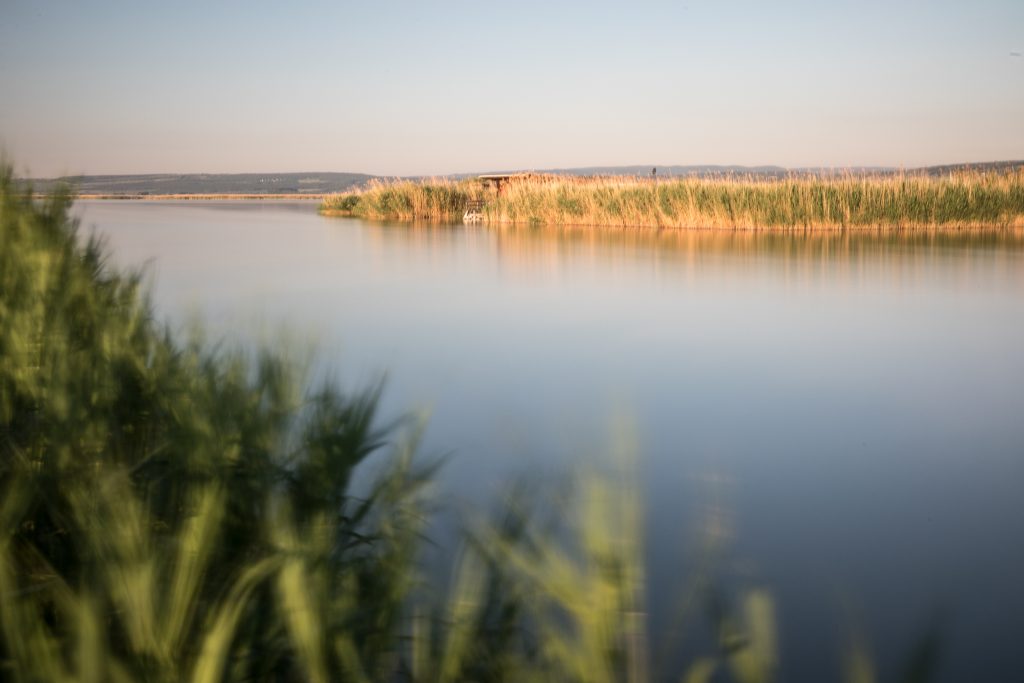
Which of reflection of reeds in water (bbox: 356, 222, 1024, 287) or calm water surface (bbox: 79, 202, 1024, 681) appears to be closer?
calm water surface (bbox: 79, 202, 1024, 681)

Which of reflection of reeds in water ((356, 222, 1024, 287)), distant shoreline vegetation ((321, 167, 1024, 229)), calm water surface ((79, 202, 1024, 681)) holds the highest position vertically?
distant shoreline vegetation ((321, 167, 1024, 229))

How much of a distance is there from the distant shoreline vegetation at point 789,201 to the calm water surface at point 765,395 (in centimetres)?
474

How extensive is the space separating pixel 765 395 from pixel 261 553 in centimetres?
337

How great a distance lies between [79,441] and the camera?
229 cm

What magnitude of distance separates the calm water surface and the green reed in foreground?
0.90ft

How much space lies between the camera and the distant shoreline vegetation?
53.3 ft

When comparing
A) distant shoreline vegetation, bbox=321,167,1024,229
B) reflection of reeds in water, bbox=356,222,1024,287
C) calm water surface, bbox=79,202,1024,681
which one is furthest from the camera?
distant shoreline vegetation, bbox=321,167,1024,229

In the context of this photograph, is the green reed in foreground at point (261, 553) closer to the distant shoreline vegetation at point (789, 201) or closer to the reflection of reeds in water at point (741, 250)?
the reflection of reeds in water at point (741, 250)

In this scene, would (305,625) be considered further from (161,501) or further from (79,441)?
(79,441)

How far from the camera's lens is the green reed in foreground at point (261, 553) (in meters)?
1.55

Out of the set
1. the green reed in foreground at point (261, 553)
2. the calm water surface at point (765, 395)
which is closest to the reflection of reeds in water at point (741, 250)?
the calm water surface at point (765, 395)

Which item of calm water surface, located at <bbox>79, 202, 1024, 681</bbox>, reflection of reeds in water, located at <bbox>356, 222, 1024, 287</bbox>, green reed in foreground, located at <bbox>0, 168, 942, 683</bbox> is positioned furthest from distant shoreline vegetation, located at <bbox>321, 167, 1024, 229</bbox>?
green reed in foreground, located at <bbox>0, 168, 942, 683</bbox>

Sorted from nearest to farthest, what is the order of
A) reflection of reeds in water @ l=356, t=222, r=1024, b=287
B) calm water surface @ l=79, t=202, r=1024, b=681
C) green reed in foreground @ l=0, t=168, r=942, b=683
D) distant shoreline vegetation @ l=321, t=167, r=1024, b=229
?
green reed in foreground @ l=0, t=168, r=942, b=683
calm water surface @ l=79, t=202, r=1024, b=681
reflection of reeds in water @ l=356, t=222, r=1024, b=287
distant shoreline vegetation @ l=321, t=167, r=1024, b=229

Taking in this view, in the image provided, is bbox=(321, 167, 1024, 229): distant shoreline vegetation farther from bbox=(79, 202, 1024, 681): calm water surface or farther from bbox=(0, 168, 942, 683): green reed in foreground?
bbox=(0, 168, 942, 683): green reed in foreground
